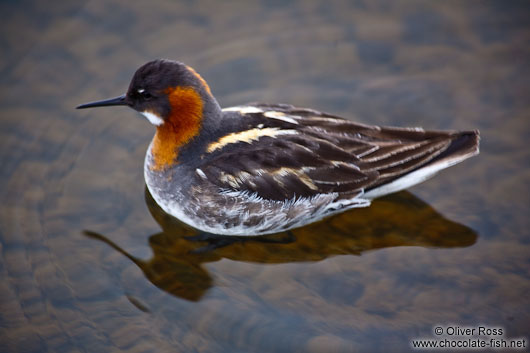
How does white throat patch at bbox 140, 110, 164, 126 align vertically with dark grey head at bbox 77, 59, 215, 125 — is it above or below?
below

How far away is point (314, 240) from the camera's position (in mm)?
7125

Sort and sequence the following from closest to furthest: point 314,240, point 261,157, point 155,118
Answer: point 261,157 → point 155,118 → point 314,240

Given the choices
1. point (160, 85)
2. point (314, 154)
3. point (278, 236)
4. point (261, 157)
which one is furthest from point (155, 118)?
point (278, 236)

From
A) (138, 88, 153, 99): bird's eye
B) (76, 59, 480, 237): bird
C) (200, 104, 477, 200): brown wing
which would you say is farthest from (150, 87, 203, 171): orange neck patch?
(200, 104, 477, 200): brown wing

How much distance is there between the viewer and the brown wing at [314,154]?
669 cm

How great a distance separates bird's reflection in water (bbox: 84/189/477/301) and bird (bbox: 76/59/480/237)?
0.75ft

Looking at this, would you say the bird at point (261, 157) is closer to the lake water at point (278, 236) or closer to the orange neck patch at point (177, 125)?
the orange neck patch at point (177, 125)

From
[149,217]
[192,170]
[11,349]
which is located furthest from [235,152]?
[11,349]

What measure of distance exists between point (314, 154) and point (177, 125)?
1.52 metres

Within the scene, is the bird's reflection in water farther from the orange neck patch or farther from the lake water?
the orange neck patch

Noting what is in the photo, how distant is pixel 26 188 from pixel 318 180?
343cm

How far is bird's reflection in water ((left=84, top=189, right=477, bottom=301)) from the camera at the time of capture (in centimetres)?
677

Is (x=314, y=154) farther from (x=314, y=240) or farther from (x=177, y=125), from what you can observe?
(x=177, y=125)

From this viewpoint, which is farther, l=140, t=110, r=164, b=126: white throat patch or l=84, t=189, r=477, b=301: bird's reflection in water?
l=140, t=110, r=164, b=126: white throat patch
